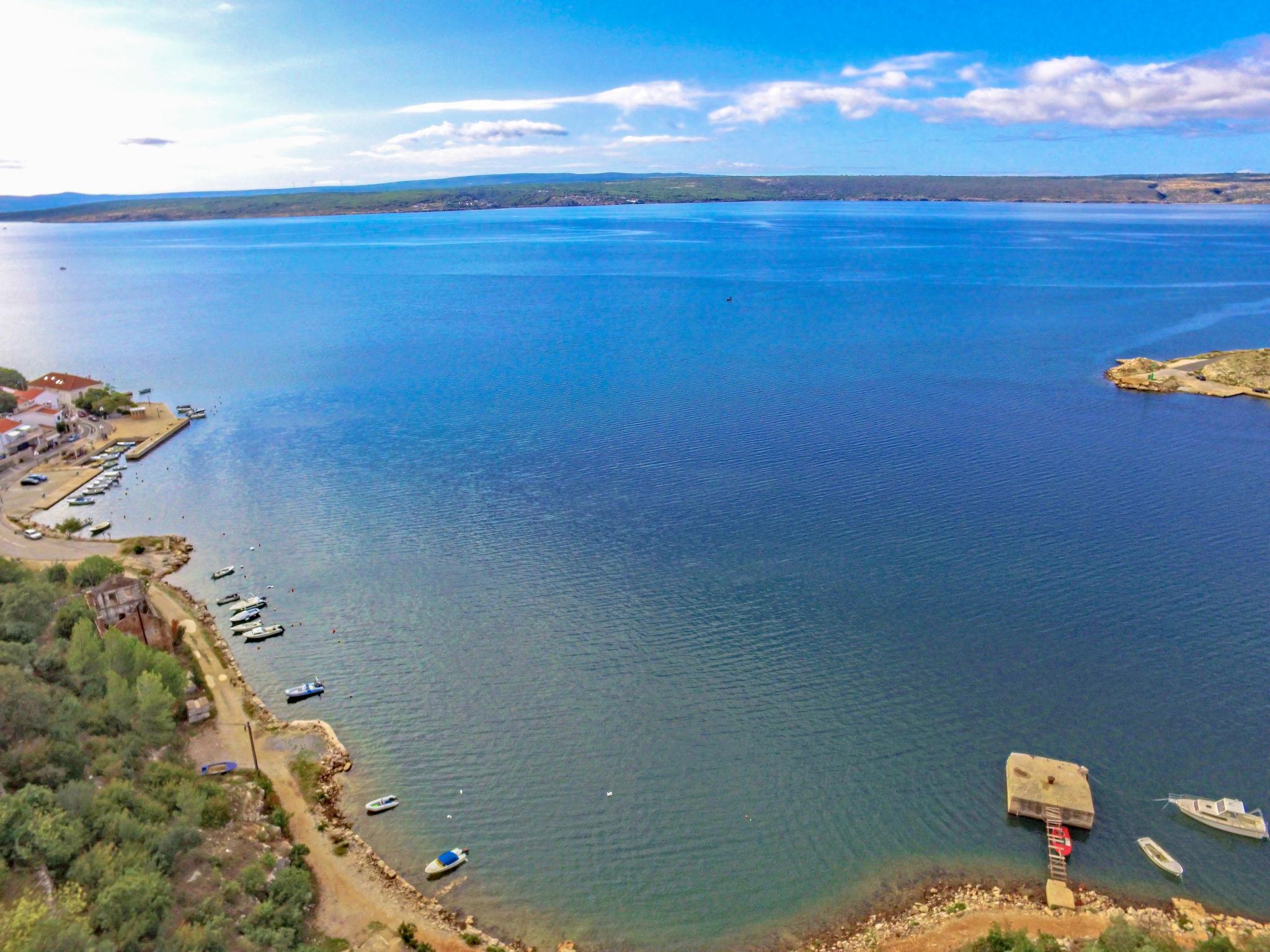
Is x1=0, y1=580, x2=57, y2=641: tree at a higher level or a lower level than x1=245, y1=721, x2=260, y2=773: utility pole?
higher

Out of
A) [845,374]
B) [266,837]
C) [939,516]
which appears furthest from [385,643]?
[845,374]

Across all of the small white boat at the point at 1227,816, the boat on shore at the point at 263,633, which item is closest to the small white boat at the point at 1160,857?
the small white boat at the point at 1227,816

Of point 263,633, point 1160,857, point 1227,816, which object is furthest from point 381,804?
point 1227,816

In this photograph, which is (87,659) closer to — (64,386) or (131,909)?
(131,909)

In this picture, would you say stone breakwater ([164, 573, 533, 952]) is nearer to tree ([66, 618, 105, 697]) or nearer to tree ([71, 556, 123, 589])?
tree ([71, 556, 123, 589])

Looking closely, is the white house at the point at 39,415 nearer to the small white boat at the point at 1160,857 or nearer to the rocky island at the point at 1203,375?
the small white boat at the point at 1160,857

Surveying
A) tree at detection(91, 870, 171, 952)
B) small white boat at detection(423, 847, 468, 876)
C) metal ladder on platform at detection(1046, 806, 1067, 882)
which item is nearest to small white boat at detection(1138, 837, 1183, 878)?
metal ladder on platform at detection(1046, 806, 1067, 882)

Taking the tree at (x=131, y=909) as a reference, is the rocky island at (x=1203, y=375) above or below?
above

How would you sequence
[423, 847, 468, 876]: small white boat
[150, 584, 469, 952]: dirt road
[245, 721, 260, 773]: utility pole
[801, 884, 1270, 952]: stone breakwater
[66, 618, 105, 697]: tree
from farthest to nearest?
[245, 721, 260, 773]: utility pole < [66, 618, 105, 697]: tree < [423, 847, 468, 876]: small white boat < [801, 884, 1270, 952]: stone breakwater < [150, 584, 469, 952]: dirt road
